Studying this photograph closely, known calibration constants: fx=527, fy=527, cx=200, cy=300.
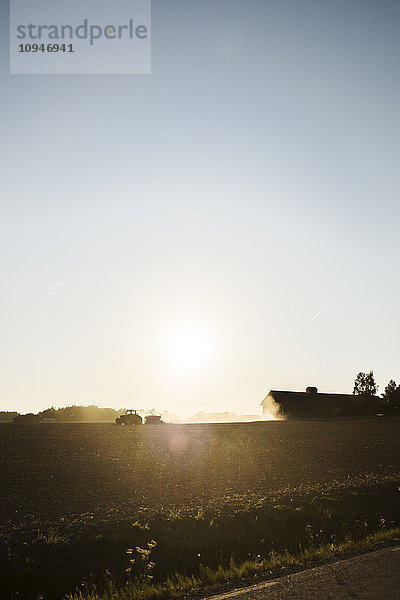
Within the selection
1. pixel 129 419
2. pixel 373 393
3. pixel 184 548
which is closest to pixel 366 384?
pixel 373 393

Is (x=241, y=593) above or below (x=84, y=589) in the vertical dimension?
above

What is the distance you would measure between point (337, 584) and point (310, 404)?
308 feet

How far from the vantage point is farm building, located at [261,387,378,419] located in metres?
97.3

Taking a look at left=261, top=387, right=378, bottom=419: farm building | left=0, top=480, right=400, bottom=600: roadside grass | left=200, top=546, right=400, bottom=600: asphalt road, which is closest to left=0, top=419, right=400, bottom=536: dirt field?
left=0, top=480, right=400, bottom=600: roadside grass

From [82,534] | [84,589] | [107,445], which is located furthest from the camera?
[107,445]

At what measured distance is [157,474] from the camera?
2417 centimetres

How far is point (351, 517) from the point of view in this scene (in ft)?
53.8

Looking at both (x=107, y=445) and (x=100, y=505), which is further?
(x=107, y=445)

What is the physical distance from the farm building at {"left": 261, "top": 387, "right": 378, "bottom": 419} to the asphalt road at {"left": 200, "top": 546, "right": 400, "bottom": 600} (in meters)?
89.7

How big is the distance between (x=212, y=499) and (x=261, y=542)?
4.01 m

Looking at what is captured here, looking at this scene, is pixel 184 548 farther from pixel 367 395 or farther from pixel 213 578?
pixel 367 395

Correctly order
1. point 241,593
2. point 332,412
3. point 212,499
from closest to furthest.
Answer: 1. point 241,593
2. point 212,499
3. point 332,412

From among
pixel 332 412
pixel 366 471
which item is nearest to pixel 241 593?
pixel 366 471

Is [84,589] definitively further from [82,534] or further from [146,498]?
[146,498]
